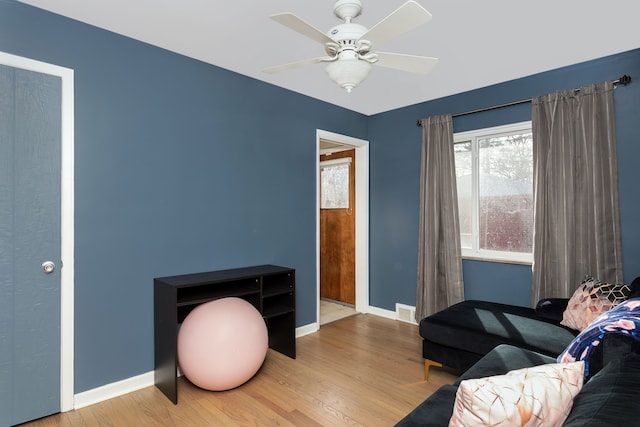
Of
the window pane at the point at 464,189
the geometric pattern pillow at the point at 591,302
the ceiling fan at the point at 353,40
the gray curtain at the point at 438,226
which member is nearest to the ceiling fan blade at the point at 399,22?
the ceiling fan at the point at 353,40

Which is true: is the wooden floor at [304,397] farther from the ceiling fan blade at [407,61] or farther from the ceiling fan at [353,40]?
the ceiling fan blade at [407,61]

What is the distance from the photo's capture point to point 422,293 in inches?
153

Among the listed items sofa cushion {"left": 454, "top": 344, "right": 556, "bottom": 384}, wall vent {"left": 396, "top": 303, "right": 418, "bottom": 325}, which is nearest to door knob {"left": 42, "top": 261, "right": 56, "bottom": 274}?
sofa cushion {"left": 454, "top": 344, "right": 556, "bottom": 384}

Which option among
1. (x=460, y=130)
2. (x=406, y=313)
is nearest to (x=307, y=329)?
(x=406, y=313)

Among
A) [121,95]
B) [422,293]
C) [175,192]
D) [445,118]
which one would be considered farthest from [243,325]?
[445,118]

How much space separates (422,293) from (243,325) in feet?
7.07

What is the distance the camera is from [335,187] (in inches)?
201

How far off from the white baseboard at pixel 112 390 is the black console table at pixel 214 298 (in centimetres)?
8

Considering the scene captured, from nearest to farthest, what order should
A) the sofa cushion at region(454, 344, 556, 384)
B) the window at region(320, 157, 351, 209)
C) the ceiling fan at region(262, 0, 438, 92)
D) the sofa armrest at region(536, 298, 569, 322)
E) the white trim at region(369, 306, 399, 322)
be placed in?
the ceiling fan at region(262, 0, 438, 92)
the sofa cushion at region(454, 344, 556, 384)
the sofa armrest at region(536, 298, 569, 322)
the white trim at region(369, 306, 399, 322)
the window at region(320, 157, 351, 209)

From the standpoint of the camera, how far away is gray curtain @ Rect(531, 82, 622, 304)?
2828 millimetres

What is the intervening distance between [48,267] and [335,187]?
3.55 m

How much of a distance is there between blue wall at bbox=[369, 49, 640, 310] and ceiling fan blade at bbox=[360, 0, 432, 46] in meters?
2.22

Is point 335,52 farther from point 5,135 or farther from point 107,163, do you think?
point 5,135

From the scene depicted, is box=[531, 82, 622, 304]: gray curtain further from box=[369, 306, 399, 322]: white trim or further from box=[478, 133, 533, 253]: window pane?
box=[369, 306, 399, 322]: white trim
